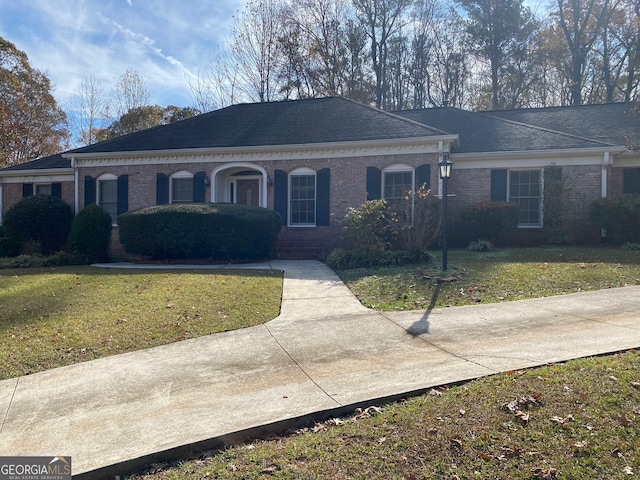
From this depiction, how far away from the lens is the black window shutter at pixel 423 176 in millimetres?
13398

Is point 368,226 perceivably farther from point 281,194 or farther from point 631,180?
point 631,180

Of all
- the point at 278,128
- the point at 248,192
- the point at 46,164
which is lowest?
the point at 248,192

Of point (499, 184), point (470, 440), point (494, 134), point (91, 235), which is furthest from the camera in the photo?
point (494, 134)

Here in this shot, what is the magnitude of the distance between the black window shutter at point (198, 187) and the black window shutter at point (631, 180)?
13.9m

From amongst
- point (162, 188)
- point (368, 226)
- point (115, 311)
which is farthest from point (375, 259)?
point (162, 188)

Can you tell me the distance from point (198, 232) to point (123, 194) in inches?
218

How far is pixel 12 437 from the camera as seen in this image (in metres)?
3.40

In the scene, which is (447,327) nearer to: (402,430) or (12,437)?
(402,430)

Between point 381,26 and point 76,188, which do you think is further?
point 381,26

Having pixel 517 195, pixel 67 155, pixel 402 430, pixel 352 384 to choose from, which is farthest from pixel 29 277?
pixel 517 195

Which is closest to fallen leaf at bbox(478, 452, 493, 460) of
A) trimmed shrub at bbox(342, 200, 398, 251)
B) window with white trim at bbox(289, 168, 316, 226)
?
trimmed shrub at bbox(342, 200, 398, 251)

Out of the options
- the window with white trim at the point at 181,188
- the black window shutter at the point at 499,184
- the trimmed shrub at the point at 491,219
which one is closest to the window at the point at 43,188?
the window with white trim at the point at 181,188

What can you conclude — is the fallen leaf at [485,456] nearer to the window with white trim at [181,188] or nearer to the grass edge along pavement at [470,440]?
the grass edge along pavement at [470,440]

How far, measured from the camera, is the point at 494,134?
15367 mm
